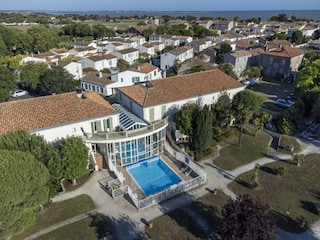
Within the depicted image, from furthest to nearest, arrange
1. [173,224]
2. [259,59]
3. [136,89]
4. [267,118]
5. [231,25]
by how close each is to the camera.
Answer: [231,25] < [259,59] < [267,118] < [136,89] < [173,224]

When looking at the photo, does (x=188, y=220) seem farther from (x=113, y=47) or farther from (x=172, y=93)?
(x=113, y=47)

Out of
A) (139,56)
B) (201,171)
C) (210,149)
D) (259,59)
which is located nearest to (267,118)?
(210,149)

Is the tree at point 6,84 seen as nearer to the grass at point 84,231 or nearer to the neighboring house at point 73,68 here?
the neighboring house at point 73,68

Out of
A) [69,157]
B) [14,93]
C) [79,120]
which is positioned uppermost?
[79,120]

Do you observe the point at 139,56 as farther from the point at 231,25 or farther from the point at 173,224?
the point at 231,25

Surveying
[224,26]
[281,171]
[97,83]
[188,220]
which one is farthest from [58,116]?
[224,26]

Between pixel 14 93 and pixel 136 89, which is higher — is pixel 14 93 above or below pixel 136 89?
below

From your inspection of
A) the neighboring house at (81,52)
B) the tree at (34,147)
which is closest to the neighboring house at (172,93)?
the tree at (34,147)

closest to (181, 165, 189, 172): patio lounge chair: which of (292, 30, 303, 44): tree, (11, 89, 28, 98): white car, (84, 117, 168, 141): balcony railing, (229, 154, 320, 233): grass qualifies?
(229, 154, 320, 233): grass
